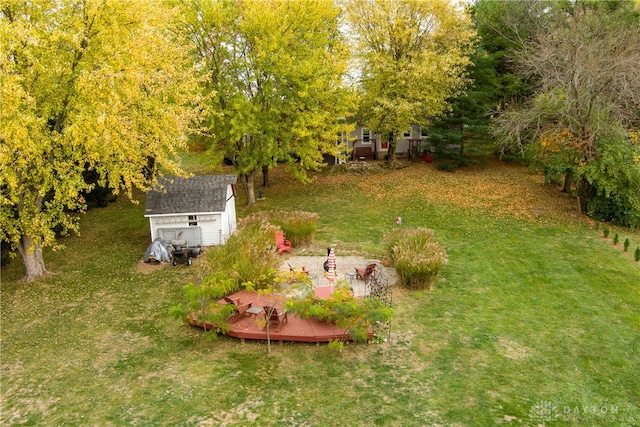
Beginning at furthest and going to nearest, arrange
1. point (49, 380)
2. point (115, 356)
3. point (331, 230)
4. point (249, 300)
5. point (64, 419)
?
point (331, 230) → point (249, 300) → point (115, 356) → point (49, 380) → point (64, 419)

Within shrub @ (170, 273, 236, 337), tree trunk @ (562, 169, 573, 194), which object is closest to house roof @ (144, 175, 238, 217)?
shrub @ (170, 273, 236, 337)

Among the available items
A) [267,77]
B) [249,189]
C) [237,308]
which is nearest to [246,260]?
[237,308]

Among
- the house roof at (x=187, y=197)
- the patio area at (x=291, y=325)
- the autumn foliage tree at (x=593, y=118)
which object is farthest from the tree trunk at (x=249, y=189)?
the autumn foliage tree at (x=593, y=118)

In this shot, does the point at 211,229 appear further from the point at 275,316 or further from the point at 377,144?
the point at 377,144

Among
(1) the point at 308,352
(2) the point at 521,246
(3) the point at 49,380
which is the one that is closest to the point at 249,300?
(1) the point at 308,352

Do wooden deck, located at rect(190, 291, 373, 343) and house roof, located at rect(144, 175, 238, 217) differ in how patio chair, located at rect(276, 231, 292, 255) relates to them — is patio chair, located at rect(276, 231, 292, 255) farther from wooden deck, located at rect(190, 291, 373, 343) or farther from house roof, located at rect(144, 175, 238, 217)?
wooden deck, located at rect(190, 291, 373, 343)

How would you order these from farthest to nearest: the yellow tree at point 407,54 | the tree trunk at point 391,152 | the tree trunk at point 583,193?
the tree trunk at point 391,152 → the yellow tree at point 407,54 → the tree trunk at point 583,193

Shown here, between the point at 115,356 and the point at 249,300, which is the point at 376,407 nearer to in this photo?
the point at 249,300

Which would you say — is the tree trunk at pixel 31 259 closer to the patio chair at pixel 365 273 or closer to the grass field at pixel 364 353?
the grass field at pixel 364 353
